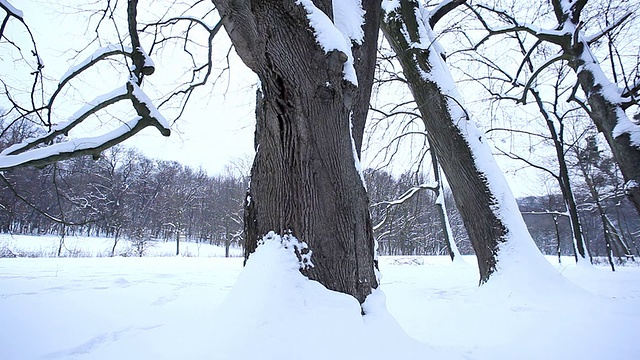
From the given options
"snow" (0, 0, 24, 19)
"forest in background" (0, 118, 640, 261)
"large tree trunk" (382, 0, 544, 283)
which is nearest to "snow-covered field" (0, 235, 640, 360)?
"large tree trunk" (382, 0, 544, 283)

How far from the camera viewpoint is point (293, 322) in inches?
50.8

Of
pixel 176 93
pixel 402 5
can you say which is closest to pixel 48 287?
pixel 176 93

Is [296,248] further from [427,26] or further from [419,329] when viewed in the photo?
[427,26]

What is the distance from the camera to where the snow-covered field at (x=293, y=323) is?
128 cm

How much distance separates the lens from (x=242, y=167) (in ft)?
73.8

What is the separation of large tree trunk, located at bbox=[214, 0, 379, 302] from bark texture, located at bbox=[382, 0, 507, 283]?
220 cm

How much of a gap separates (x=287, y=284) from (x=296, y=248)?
0.19 m

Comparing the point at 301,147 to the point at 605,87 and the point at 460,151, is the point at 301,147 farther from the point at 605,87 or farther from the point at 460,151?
the point at 605,87

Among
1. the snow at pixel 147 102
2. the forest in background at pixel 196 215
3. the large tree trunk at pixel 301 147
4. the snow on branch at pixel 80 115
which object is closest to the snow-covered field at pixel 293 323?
the large tree trunk at pixel 301 147

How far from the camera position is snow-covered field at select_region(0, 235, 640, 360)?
50.5 inches

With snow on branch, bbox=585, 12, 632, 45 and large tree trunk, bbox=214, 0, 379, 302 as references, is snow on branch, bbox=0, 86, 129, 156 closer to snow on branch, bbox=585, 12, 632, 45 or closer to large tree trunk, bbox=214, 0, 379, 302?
large tree trunk, bbox=214, 0, 379, 302

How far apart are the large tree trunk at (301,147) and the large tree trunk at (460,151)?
2.20 metres

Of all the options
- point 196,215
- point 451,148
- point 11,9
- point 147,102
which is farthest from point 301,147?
point 196,215

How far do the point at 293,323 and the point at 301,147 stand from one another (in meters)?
0.88
